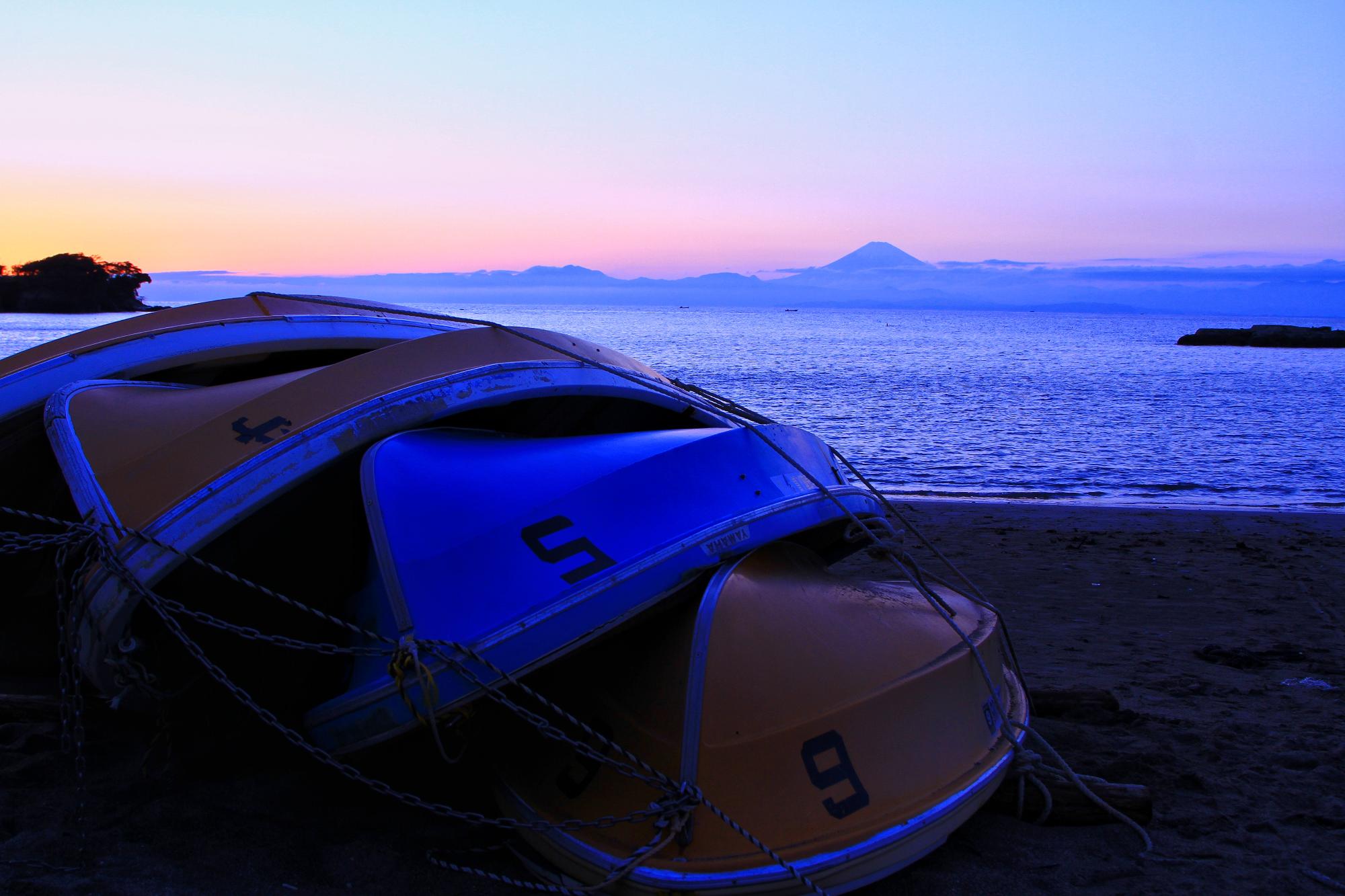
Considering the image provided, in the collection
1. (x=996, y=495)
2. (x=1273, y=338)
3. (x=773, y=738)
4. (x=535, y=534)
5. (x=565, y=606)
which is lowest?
(x=996, y=495)

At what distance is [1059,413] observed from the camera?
2434cm

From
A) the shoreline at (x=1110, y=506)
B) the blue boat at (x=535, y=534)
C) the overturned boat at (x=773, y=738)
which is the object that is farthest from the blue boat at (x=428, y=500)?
the shoreline at (x=1110, y=506)

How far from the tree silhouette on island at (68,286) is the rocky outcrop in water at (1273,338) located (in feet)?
247

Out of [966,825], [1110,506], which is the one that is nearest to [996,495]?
[1110,506]

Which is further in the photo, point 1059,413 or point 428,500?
point 1059,413


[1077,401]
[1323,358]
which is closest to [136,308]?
[1077,401]

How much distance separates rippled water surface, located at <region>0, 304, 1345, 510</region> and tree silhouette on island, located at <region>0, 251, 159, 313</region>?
13.9 ft

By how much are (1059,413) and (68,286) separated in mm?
65898

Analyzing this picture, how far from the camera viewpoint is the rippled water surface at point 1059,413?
14.1 m

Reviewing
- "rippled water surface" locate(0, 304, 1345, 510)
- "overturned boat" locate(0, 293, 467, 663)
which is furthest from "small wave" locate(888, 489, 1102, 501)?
"overturned boat" locate(0, 293, 467, 663)

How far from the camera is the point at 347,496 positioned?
384 cm

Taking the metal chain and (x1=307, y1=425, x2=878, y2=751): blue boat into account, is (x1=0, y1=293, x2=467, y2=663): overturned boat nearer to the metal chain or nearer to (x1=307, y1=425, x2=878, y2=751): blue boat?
the metal chain

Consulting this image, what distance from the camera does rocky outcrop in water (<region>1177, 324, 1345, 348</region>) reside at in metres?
60.7

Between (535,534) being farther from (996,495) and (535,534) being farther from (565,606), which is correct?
(996,495)
